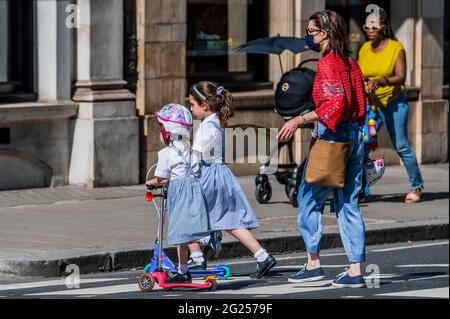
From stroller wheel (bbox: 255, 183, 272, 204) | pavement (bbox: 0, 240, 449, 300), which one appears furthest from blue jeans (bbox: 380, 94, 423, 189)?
pavement (bbox: 0, 240, 449, 300)

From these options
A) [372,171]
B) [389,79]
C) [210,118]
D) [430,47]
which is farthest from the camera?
[430,47]

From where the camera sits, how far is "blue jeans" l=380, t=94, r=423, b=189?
591 inches

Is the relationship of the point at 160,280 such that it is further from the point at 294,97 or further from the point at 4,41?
the point at 4,41

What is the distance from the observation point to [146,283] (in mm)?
9688

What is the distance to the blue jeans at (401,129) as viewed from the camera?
15016 mm

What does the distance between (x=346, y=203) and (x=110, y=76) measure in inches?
244

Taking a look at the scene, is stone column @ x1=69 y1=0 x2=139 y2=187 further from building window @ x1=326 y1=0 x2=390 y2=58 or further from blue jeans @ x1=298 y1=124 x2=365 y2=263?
blue jeans @ x1=298 y1=124 x2=365 y2=263

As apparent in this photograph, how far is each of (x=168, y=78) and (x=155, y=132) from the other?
66 centimetres

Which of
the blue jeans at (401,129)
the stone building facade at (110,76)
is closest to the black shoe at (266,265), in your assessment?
the blue jeans at (401,129)

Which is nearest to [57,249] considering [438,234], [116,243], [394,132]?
[116,243]

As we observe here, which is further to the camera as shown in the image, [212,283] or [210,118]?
[210,118]

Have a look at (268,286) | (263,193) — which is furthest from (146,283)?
(263,193)

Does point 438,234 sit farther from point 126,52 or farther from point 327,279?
point 126,52

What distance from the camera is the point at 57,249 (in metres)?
11.3
